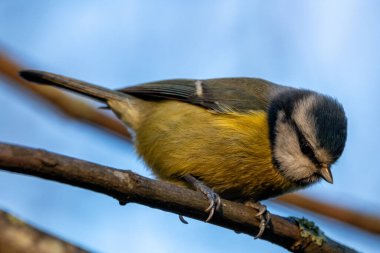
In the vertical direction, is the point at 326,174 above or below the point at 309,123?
below

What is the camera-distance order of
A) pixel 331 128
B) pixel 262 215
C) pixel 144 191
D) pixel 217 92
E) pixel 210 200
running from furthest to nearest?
pixel 217 92, pixel 331 128, pixel 262 215, pixel 210 200, pixel 144 191

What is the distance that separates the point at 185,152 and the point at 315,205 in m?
0.83

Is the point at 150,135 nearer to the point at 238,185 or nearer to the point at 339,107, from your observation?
the point at 238,185

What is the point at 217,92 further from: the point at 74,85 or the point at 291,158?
the point at 74,85

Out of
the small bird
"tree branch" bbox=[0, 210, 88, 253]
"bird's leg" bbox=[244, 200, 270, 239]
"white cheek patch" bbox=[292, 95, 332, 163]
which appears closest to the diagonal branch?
"bird's leg" bbox=[244, 200, 270, 239]

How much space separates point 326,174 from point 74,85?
1.61m

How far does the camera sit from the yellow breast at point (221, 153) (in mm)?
2934

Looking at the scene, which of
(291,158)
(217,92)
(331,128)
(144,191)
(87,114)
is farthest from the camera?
(217,92)

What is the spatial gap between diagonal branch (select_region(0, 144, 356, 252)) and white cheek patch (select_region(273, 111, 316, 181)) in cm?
31

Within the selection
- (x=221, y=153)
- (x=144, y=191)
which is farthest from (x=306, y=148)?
(x=144, y=191)

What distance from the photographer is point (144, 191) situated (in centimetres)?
198

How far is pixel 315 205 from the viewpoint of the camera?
3.22 m

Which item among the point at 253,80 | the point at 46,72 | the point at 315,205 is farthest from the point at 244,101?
the point at 46,72

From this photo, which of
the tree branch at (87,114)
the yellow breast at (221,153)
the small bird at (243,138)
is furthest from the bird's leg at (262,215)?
the tree branch at (87,114)
